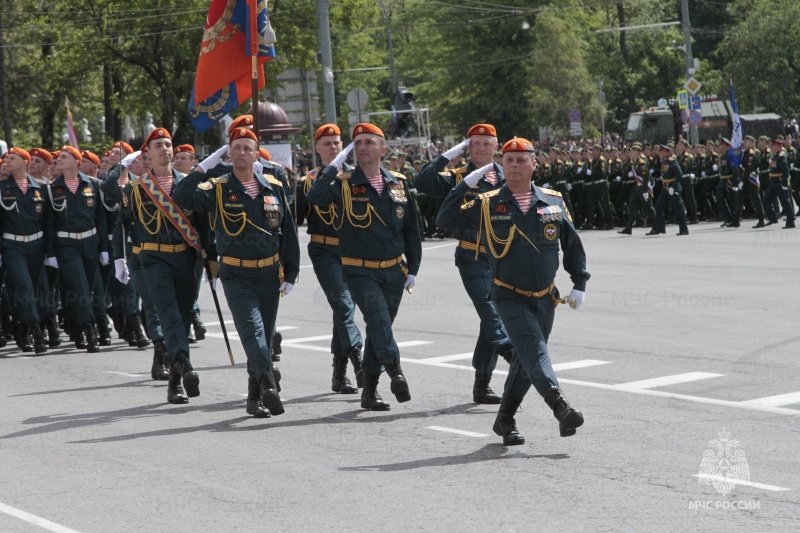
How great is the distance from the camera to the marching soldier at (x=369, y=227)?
9289mm

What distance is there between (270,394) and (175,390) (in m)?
1.24

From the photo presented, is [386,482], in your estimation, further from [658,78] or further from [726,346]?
[658,78]

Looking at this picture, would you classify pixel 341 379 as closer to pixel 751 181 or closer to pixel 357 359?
pixel 357 359

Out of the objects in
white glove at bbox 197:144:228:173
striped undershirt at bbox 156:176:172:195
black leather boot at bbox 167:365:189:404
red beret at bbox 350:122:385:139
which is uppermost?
red beret at bbox 350:122:385:139

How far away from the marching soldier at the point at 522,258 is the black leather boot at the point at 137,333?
21.2ft

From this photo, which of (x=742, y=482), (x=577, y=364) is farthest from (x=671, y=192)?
(x=742, y=482)

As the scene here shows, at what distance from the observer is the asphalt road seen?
6.30m

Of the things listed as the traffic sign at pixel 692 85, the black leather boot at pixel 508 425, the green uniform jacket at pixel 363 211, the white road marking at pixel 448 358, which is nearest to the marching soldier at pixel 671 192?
the traffic sign at pixel 692 85

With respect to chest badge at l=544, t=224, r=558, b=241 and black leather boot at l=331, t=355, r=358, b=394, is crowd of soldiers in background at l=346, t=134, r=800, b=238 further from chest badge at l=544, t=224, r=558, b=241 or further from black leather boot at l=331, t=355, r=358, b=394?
chest badge at l=544, t=224, r=558, b=241

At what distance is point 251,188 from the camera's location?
922 centimetres

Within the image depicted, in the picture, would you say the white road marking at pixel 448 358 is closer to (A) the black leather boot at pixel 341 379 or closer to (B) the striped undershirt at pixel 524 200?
(A) the black leather boot at pixel 341 379

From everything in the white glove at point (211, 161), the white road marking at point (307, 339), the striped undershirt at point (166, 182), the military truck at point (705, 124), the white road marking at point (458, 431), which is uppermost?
the military truck at point (705, 124)

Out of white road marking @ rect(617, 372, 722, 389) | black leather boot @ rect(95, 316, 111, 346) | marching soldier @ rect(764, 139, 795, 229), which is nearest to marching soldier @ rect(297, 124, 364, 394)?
white road marking @ rect(617, 372, 722, 389)

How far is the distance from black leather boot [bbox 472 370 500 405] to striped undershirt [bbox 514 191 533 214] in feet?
6.38
